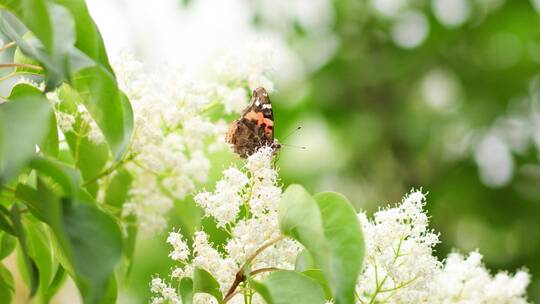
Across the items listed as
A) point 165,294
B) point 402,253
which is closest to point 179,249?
point 165,294

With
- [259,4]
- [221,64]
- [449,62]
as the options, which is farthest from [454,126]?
[221,64]

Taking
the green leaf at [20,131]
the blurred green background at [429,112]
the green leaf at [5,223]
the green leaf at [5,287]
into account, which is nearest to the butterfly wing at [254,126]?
the green leaf at [5,287]

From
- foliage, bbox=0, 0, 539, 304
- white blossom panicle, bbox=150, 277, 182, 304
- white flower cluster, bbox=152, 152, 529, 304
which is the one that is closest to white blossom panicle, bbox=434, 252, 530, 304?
Answer: foliage, bbox=0, 0, 539, 304

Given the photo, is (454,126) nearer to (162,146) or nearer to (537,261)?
(537,261)

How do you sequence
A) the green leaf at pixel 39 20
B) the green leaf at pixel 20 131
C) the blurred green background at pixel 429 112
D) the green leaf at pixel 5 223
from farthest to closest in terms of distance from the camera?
the blurred green background at pixel 429 112, the green leaf at pixel 5 223, the green leaf at pixel 39 20, the green leaf at pixel 20 131

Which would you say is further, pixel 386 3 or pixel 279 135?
pixel 386 3

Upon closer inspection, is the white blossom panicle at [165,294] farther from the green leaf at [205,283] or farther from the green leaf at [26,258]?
the green leaf at [26,258]
